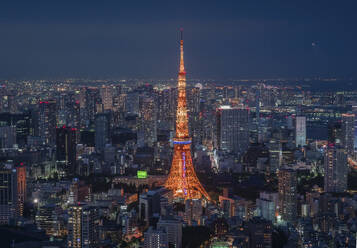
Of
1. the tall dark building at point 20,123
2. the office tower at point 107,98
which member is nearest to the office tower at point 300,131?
the office tower at point 107,98

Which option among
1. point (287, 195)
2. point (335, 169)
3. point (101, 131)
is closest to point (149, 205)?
point (287, 195)

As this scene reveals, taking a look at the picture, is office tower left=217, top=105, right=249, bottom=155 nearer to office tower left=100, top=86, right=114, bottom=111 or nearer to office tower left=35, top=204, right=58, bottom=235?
office tower left=100, top=86, right=114, bottom=111

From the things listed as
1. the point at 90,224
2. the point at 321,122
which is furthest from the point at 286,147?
the point at 90,224

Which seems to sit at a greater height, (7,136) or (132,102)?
(132,102)

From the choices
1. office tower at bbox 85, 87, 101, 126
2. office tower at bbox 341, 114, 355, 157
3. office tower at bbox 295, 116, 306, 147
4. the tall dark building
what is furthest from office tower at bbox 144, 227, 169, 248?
office tower at bbox 85, 87, 101, 126

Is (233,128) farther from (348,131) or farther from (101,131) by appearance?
(348,131)

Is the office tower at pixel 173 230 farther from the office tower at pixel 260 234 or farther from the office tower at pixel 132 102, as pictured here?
the office tower at pixel 132 102
